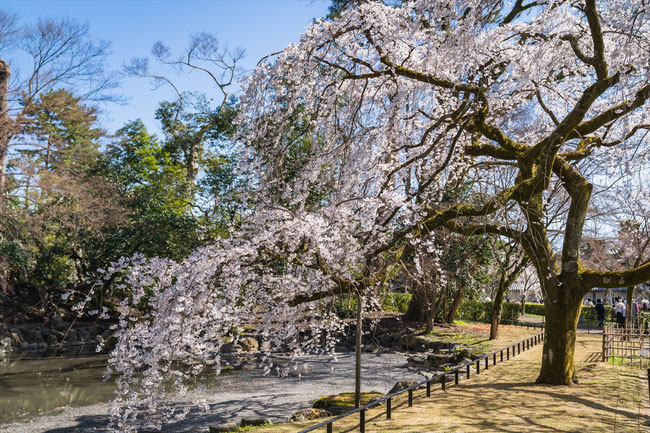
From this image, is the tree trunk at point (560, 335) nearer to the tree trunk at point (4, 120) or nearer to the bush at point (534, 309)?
the tree trunk at point (4, 120)

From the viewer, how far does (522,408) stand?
6.45 m

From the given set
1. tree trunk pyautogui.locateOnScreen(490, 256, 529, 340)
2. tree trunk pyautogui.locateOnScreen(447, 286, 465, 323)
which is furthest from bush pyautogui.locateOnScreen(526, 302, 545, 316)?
tree trunk pyautogui.locateOnScreen(490, 256, 529, 340)

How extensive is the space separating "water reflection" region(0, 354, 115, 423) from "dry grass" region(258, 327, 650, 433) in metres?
5.90

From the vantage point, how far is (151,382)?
579 centimetres

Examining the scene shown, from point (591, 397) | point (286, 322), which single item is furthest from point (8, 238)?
point (591, 397)

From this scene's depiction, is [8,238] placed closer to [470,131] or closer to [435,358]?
[435,358]

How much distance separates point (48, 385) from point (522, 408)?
1150 cm

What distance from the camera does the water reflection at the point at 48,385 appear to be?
10.2 meters

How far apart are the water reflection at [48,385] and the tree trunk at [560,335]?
9.26 meters

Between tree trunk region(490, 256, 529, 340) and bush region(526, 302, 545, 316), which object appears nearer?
tree trunk region(490, 256, 529, 340)

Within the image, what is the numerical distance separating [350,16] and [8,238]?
19.2 m

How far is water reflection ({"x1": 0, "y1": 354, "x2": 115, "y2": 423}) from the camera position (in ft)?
33.4

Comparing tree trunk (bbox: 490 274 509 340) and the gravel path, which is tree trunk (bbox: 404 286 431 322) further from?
the gravel path

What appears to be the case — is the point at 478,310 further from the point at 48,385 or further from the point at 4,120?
the point at 4,120
